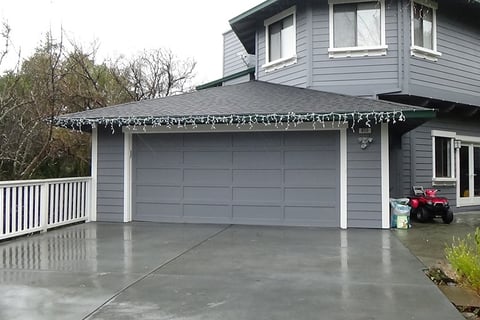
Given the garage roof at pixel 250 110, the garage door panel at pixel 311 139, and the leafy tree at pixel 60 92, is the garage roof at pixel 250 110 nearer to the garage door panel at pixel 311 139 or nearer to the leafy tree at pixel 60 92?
the garage door panel at pixel 311 139

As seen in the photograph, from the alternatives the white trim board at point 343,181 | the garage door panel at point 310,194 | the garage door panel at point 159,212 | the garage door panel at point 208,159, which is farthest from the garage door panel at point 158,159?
the white trim board at point 343,181

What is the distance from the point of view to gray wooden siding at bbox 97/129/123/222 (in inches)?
365

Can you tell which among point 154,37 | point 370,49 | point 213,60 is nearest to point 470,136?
point 370,49

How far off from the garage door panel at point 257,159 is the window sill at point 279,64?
3.14 m

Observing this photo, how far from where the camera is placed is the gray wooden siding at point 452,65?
10203 mm

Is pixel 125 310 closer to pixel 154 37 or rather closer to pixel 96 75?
pixel 96 75

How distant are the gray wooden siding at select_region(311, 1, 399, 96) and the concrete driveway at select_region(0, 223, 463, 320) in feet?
13.5

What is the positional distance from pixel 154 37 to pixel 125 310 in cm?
2051

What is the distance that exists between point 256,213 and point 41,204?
417 cm

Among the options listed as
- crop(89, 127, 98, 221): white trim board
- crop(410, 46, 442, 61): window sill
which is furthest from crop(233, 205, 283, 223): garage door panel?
crop(410, 46, 442, 61): window sill

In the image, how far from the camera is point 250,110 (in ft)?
26.9

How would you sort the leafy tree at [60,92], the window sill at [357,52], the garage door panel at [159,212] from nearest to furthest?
the garage door panel at [159,212]
the window sill at [357,52]
the leafy tree at [60,92]

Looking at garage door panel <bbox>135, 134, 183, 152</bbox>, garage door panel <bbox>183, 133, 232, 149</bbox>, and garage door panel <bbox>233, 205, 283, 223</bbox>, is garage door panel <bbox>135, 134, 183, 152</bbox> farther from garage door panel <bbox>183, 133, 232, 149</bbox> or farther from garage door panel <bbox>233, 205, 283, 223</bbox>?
garage door panel <bbox>233, 205, 283, 223</bbox>

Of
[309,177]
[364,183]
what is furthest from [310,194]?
[364,183]
